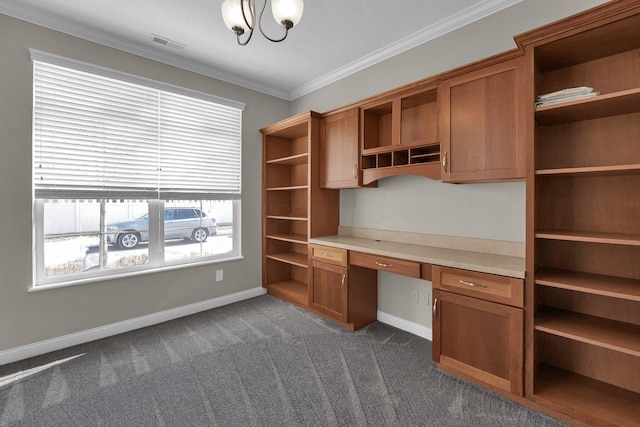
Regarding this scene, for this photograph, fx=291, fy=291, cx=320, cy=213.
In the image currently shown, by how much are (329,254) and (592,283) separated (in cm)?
196

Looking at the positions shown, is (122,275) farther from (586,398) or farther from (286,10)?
(586,398)

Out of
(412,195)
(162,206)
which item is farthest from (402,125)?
(162,206)

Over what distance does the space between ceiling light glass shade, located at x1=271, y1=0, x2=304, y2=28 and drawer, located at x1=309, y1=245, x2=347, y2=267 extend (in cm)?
192

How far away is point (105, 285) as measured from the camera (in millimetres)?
2730

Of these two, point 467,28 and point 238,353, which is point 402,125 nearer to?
point 467,28

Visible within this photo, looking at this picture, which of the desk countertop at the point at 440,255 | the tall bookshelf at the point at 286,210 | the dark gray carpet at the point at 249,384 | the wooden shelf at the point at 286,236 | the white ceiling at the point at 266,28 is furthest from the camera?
the wooden shelf at the point at 286,236

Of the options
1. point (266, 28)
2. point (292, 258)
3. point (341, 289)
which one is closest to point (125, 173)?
point (266, 28)

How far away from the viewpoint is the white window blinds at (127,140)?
8.02 ft

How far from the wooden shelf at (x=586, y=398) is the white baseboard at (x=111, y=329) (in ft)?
9.94

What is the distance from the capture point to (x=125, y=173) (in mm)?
2816

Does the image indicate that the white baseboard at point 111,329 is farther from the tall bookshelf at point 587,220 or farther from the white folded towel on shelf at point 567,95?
the white folded towel on shelf at point 567,95

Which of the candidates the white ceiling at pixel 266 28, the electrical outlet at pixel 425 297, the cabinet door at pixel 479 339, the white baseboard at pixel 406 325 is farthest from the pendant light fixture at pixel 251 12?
the white baseboard at pixel 406 325

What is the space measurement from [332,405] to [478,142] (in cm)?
201

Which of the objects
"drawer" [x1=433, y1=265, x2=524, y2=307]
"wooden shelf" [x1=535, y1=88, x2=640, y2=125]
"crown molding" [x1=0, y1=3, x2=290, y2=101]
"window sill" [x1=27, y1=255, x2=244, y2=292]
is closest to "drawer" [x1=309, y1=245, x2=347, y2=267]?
"drawer" [x1=433, y1=265, x2=524, y2=307]
